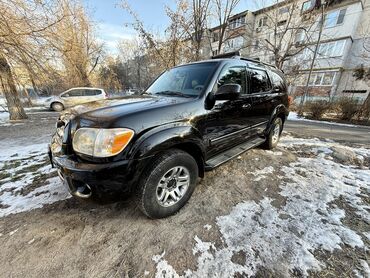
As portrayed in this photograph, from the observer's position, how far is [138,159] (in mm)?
1677

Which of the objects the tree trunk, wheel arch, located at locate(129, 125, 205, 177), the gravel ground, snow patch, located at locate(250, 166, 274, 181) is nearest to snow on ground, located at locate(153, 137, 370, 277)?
the gravel ground

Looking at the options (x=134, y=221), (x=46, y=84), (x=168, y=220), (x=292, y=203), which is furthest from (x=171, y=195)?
(x=46, y=84)

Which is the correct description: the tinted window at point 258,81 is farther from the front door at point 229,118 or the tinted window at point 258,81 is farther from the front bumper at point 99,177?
the front bumper at point 99,177

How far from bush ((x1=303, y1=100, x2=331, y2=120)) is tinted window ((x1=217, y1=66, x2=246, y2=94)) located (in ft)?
32.5

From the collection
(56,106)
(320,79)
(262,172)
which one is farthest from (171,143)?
(320,79)

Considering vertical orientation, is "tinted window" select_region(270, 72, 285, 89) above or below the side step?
above

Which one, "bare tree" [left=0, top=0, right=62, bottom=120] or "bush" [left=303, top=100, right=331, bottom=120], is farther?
"bush" [left=303, top=100, right=331, bottom=120]

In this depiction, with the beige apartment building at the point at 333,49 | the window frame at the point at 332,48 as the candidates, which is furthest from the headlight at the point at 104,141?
the window frame at the point at 332,48

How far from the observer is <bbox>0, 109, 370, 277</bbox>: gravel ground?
5.18 ft

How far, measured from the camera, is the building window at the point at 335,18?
18641 millimetres

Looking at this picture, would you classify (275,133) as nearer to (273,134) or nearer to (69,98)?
(273,134)

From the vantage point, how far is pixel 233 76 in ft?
9.06

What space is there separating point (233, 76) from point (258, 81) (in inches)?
34.9

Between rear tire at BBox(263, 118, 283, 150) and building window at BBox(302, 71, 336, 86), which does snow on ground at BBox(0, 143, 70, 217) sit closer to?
rear tire at BBox(263, 118, 283, 150)
